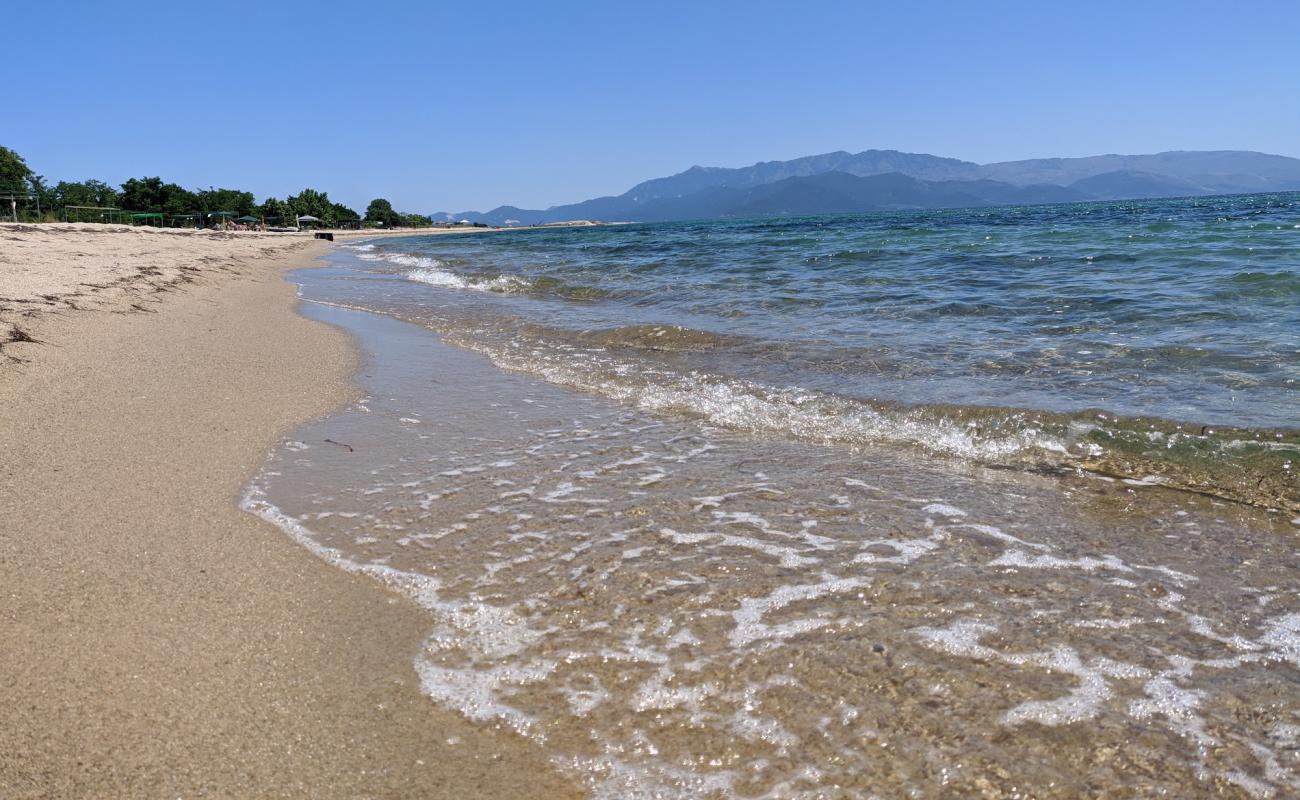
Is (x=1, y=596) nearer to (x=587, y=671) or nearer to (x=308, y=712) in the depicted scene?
(x=308, y=712)

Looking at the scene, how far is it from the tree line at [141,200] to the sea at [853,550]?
53074 millimetres

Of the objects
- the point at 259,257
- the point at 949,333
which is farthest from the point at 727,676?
the point at 259,257

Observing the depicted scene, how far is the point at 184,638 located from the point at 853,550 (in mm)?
2548

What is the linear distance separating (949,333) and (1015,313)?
1.69 m

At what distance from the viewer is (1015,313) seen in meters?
9.55

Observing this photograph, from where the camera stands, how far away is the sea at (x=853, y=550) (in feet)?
6.56

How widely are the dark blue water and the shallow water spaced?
64 cm

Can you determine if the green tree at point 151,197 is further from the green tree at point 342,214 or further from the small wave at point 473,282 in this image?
the small wave at point 473,282

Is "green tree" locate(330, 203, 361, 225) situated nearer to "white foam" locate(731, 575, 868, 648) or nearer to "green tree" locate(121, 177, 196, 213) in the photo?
"green tree" locate(121, 177, 196, 213)

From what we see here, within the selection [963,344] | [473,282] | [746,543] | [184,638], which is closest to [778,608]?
[746,543]

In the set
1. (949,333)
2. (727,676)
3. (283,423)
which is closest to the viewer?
(727,676)

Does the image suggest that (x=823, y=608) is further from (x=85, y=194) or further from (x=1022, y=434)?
(x=85, y=194)

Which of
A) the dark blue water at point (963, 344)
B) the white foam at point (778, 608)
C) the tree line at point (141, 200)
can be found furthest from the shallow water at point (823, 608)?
the tree line at point (141, 200)

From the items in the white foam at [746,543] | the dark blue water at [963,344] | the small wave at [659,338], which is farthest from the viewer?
the small wave at [659,338]
